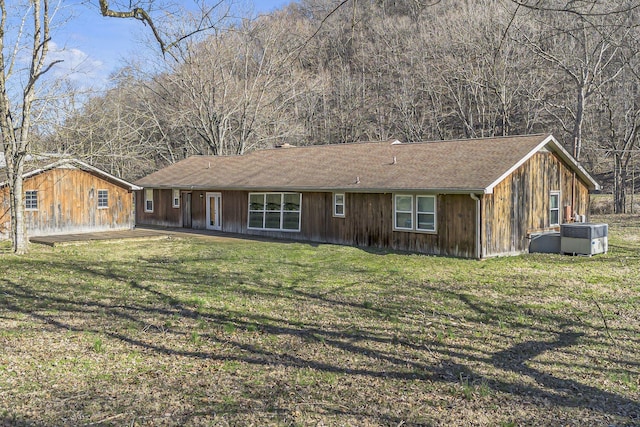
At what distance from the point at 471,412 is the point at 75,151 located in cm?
1594

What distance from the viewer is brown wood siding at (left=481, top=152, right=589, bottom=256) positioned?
17594mm

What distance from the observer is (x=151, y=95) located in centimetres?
4416

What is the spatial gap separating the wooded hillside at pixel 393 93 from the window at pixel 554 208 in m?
16.1

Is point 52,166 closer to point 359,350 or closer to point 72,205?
point 72,205

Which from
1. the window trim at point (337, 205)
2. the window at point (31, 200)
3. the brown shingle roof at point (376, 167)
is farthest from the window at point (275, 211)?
the window at point (31, 200)

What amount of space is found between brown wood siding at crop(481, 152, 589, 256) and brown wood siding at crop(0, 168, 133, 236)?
681 inches

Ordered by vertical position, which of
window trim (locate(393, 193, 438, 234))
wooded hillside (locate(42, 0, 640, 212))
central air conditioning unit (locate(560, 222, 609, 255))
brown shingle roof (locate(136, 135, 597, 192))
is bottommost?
central air conditioning unit (locate(560, 222, 609, 255))

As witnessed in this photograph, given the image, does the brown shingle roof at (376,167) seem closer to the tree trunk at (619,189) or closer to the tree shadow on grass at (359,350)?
the tree shadow on grass at (359,350)

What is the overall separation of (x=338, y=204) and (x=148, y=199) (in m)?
14.3

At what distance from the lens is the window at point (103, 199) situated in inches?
1003

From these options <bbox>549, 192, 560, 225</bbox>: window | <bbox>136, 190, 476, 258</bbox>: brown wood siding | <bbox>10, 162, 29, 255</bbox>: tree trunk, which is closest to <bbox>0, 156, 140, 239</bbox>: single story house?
<bbox>10, 162, 29, 255</bbox>: tree trunk

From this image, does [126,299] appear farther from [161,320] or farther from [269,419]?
[269,419]

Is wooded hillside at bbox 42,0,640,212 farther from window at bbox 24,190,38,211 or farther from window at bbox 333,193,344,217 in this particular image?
window at bbox 333,193,344,217

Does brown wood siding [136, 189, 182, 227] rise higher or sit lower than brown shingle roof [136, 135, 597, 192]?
lower
